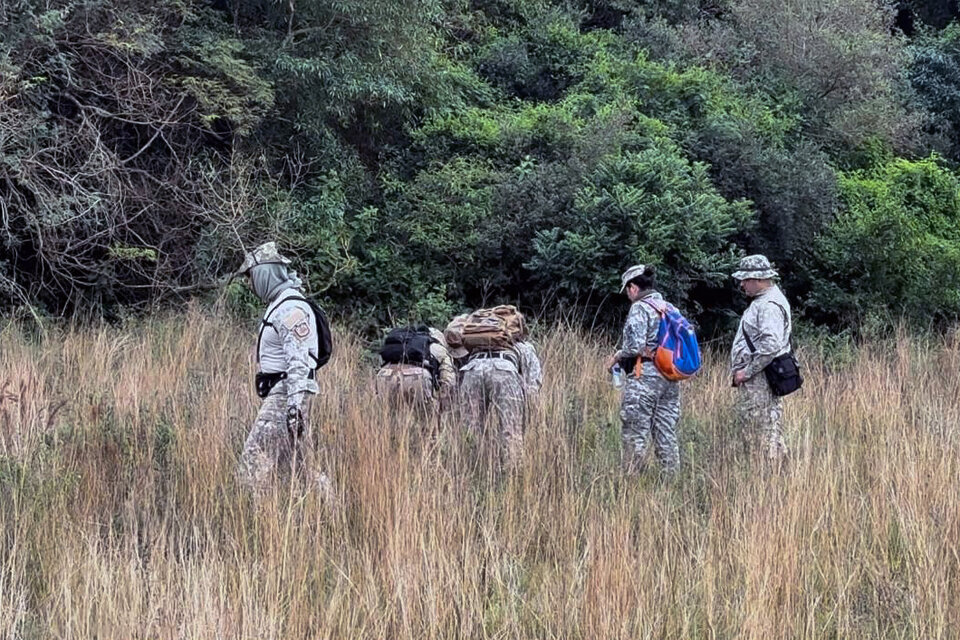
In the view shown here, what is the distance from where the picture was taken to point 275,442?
5.88m

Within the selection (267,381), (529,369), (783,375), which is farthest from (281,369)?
(783,375)

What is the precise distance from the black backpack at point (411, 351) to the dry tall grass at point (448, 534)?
41cm

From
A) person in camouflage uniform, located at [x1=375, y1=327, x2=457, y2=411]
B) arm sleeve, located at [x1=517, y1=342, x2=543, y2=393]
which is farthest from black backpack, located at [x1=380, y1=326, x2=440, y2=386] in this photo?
arm sleeve, located at [x1=517, y1=342, x2=543, y2=393]

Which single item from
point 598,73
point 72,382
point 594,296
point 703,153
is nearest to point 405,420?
point 72,382

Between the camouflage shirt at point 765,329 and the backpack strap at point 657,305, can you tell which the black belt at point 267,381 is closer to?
the backpack strap at point 657,305

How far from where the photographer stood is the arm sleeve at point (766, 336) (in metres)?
7.10

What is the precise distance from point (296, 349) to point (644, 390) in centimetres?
261

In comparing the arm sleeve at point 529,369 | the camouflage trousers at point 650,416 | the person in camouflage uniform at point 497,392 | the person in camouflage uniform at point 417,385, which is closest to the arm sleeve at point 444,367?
the person in camouflage uniform at point 417,385

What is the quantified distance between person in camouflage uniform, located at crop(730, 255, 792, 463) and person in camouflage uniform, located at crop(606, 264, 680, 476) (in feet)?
1.68

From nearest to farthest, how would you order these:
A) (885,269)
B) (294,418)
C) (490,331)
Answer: (294,418) < (490,331) < (885,269)

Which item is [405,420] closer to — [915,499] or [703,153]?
[915,499]

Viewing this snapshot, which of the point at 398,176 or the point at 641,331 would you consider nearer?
the point at 641,331

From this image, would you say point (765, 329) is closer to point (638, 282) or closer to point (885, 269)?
point (638, 282)

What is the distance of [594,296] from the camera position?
13.0 metres
